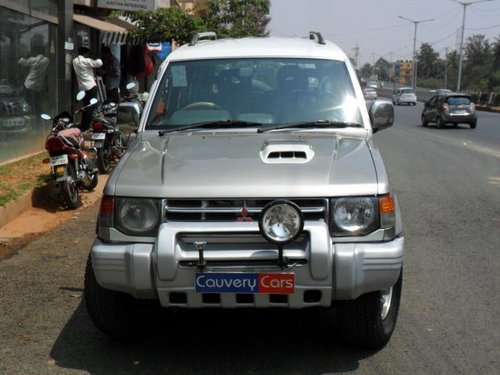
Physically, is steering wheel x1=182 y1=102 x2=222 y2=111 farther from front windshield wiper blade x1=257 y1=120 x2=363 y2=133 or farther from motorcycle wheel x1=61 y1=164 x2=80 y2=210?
motorcycle wheel x1=61 y1=164 x2=80 y2=210

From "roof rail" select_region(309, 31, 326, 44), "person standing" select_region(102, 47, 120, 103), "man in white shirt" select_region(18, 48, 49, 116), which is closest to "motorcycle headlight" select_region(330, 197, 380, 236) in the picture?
"roof rail" select_region(309, 31, 326, 44)

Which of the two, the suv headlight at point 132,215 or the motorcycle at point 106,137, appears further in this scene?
the motorcycle at point 106,137

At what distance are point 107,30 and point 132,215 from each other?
45.7 feet

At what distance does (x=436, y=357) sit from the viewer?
4230 mm

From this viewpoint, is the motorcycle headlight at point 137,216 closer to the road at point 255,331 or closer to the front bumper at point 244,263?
the front bumper at point 244,263

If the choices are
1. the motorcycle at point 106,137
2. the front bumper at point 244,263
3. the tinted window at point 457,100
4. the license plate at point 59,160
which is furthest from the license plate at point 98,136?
the tinted window at point 457,100

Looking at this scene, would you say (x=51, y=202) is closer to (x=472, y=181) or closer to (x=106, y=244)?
(x=106, y=244)

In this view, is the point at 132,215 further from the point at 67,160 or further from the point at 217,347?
the point at 67,160

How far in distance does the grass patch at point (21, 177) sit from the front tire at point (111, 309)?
13.2ft

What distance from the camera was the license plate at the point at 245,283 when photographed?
3672 millimetres

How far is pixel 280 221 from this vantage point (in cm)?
365

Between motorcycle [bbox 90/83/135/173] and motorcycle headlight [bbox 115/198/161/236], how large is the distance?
676 cm

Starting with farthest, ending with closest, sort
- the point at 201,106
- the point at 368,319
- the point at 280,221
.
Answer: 1. the point at 201,106
2. the point at 368,319
3. the point at 280,221

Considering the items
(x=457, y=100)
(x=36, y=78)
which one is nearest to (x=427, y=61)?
(x=457, y=100)
